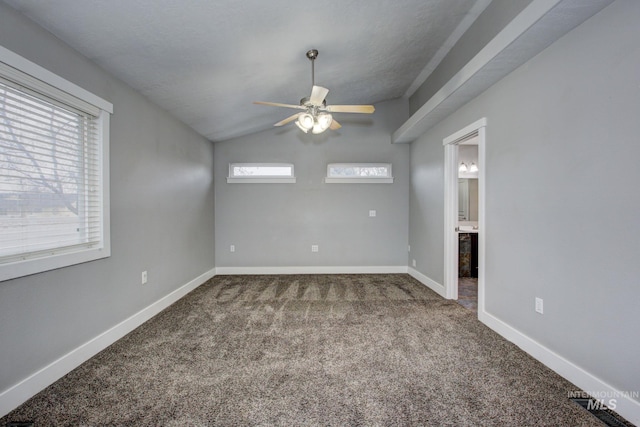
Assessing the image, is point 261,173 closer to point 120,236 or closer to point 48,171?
point 120,236

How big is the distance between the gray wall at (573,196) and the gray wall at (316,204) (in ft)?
7.47

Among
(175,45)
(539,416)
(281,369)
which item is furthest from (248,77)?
(539,416)

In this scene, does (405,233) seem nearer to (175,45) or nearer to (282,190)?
(282,190)

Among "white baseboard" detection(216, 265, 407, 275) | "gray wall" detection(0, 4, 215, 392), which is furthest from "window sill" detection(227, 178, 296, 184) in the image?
"white baseboard" detection(216, 265, 407, 275)

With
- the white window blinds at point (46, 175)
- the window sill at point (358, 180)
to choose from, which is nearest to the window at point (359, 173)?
the window sill at point (358, 180)

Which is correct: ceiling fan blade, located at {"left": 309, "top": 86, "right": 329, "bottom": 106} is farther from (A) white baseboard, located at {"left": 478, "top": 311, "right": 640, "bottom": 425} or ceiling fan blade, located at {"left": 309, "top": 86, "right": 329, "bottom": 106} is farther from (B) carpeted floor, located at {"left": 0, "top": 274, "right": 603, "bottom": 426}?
(A) white baseboard, located at {"left": 478, "top": 311, "right": 640, "bottom": 425}

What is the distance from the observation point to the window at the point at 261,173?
4828mm

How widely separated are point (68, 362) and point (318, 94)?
9.48 feet

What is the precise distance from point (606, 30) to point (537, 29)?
35 centimetres

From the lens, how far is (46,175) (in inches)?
72.9

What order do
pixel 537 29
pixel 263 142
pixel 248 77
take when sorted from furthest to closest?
pixel 263 142 < pixel 248 77 < pixel 537 29

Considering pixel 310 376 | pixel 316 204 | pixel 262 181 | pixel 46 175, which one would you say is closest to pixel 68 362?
pixel 46 175

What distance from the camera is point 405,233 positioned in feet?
16.2

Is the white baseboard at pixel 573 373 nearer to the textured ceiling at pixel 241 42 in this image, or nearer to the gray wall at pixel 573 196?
the gray wall at pixel 573 196
